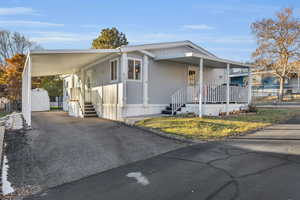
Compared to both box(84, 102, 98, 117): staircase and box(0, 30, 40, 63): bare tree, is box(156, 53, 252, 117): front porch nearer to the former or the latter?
box(84, 102, 98, 117): staircase

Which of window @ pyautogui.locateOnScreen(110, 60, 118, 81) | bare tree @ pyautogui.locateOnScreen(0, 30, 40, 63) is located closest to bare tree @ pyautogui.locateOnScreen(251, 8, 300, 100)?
window @ pyautogui.locateOnScreen(110, 60, 118, 81)

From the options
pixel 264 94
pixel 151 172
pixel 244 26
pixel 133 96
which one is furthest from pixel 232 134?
pixel 264 94

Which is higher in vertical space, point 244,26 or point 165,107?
point 244,26

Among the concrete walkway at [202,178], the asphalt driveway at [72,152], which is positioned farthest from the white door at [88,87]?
the concrete walkway at [202,178]

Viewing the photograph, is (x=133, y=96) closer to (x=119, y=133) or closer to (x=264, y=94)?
(x=119, y=133)

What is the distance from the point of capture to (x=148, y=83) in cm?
Answer: 1110

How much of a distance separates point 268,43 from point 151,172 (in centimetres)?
2644

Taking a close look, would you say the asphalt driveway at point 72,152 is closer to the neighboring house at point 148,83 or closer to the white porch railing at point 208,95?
the neighboring house at point 148,83

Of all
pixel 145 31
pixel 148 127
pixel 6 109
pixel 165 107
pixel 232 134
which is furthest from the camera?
pixel 6 109

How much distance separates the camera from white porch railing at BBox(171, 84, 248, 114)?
1142cm

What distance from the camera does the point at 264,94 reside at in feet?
103

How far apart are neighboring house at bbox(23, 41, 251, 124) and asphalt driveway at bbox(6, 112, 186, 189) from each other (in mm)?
3158

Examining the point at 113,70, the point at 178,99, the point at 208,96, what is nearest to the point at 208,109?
the point at 208,96

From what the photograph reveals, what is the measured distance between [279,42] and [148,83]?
20599 mm
